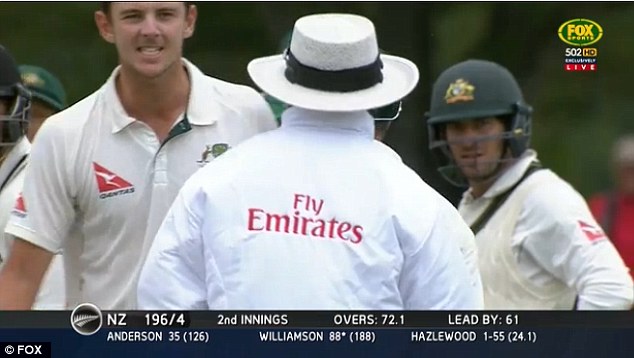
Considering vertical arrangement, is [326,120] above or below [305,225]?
above

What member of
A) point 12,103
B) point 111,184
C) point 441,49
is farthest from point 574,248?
point 12,103

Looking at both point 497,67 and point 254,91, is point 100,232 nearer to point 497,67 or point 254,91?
point 254,91

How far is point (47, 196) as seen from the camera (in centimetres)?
374

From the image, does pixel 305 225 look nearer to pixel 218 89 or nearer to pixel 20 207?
pixel 218 89

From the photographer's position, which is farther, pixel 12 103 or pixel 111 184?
pixel 12 103

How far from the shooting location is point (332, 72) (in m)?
3.40

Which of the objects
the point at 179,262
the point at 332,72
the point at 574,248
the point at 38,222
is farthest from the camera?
the point at 574,248

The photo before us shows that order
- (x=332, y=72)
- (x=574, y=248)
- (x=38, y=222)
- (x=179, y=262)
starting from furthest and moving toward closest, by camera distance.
Answer: (x=574, y=248)
(x=38, y=222)
(x=332, y=72)
(x=179, y=262)

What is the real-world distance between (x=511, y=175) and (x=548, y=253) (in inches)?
7.4

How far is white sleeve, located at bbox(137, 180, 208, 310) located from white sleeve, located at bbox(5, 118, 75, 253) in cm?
39

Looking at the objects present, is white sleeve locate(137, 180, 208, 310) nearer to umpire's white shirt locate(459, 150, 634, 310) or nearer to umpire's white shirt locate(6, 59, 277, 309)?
umpire's white shirt locate(6, 59, 277, 309)

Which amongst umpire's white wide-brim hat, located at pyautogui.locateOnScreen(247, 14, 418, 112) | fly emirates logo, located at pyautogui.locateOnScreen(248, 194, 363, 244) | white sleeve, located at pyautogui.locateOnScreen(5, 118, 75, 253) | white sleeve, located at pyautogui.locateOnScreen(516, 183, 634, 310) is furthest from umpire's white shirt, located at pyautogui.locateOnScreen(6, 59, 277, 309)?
white sleeve, located at pyautogui.locateOnScreen(516, 183, 634, 310)

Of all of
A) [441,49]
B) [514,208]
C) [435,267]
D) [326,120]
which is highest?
[441,49]

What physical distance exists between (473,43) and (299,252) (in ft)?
2.37
